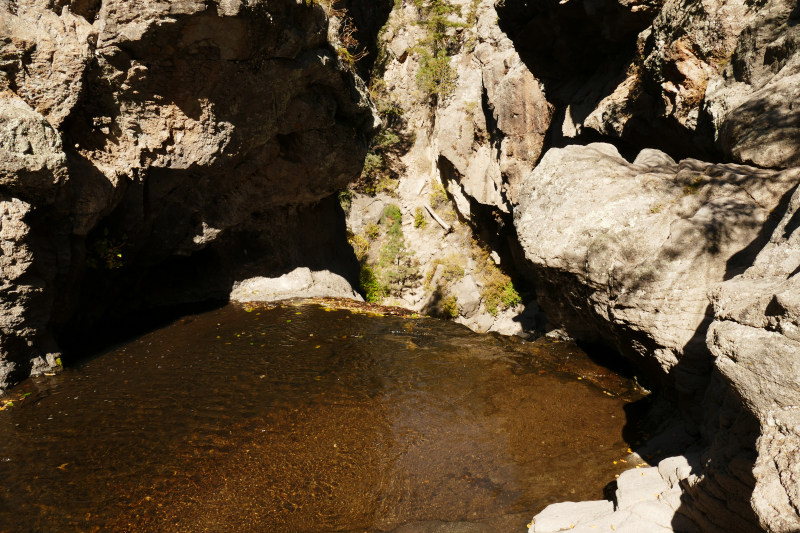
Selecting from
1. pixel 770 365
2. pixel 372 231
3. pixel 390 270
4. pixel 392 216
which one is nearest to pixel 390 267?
pixel 390 270

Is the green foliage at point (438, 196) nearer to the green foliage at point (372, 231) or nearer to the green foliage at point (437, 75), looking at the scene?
the green foliage at point (372, 231)

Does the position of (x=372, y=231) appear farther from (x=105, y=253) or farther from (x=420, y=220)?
(x=105, y=253)

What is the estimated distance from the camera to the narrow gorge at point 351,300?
4254 millimetres

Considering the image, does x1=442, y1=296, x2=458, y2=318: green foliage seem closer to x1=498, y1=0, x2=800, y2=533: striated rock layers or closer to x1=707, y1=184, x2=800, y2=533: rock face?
x1=498, y1=0, x2=800, y2=533: striated rock layers

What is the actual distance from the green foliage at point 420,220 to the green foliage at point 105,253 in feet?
39.1

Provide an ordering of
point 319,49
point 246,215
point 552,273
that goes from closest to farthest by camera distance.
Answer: point 552,273
point 319,49
point 246,215

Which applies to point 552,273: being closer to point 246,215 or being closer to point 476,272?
point 246,215

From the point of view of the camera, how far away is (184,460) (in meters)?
5.09

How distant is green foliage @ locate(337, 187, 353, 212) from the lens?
19797 millimetres

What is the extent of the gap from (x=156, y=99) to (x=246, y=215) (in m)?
3.76

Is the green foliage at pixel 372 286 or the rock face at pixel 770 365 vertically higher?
the rock face at pixel 770 365

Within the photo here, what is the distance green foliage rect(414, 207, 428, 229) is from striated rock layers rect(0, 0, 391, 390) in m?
6.95

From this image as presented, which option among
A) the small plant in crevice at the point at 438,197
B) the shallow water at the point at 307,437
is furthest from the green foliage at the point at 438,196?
the shallow water at the point at 307,437

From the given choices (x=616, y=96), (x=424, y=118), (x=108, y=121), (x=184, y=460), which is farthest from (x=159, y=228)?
(x=424, y=118)
